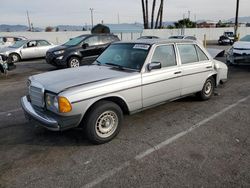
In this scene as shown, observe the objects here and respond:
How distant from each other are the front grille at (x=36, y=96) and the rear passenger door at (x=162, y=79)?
1.71 meters

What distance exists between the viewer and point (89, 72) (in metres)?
4.05

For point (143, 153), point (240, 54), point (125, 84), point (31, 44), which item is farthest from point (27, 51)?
point (143, 153)

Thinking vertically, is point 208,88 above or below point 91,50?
below

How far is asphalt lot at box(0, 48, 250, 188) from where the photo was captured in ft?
9.25

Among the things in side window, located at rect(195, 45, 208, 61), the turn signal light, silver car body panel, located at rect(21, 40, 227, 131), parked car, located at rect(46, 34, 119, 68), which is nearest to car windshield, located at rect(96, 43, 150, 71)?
silver car body panel, located at rect(21, 40, 227, 131)

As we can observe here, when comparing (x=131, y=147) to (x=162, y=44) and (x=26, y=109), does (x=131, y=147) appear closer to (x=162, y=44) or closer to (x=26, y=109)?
(x=26, y=109)

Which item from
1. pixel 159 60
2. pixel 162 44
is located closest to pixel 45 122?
pixel 159 60

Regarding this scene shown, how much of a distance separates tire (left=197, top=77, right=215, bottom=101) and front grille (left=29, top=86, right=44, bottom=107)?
3736 millimetres

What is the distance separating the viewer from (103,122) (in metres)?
3.68

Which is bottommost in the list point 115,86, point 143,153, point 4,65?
point 143,153

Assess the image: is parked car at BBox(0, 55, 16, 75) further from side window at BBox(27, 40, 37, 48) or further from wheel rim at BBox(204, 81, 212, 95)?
wheel rim at BBox(204, 81, 212, 95)

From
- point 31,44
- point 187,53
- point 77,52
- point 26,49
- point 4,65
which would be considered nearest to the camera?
point 187,53

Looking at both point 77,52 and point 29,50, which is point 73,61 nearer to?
point 77,52

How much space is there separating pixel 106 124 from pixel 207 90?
3188 millimetres
